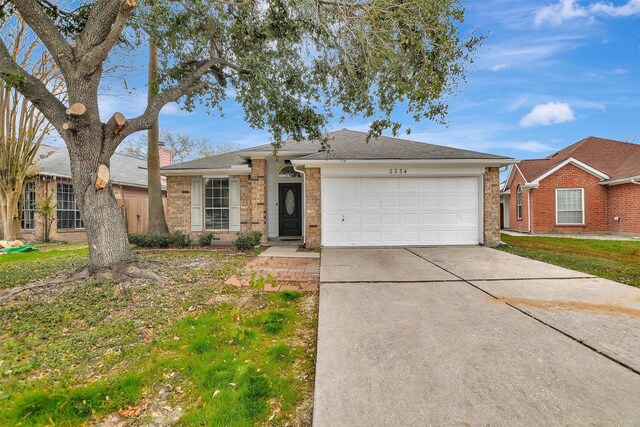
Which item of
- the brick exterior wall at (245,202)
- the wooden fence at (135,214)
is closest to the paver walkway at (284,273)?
the brick exterior wall at (245,202)

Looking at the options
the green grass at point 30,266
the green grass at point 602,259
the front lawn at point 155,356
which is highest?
the green grass at point 30,266

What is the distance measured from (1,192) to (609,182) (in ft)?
84.8

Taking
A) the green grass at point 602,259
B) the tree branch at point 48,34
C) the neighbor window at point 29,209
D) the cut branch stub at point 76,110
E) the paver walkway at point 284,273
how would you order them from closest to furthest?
the cut branch stub at point 76,110 < the tree branch at point 48,34 < the paver walkway at point 284,273 < the green grass at point 602,259 < the neighbor window at point 29,209

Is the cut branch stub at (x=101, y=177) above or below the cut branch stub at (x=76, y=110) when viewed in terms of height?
below

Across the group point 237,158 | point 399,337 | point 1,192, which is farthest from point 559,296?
point 1,192

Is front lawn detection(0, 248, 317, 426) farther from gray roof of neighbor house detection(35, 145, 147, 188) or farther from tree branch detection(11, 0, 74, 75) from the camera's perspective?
gray roof of neighbor house detection(35, 145, 147, 188)

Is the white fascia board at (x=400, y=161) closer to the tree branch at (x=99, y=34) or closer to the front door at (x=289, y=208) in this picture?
the front door at (x=289, y=208)

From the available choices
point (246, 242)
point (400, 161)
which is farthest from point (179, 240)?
point (400, 161)

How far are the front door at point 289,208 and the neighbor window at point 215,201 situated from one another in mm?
2055

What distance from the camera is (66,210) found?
14.1 metres

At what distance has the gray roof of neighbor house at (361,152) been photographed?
9242mm

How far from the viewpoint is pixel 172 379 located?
263 cm

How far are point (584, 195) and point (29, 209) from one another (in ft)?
85.3

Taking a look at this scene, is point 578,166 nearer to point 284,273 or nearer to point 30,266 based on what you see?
point 284,273
